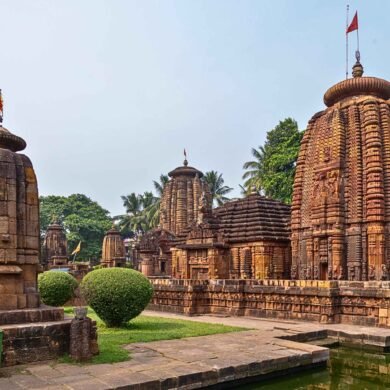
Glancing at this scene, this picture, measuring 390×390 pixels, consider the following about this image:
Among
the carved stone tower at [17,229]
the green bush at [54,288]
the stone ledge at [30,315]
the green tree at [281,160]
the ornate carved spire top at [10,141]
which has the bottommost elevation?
the green bush at [54,288]

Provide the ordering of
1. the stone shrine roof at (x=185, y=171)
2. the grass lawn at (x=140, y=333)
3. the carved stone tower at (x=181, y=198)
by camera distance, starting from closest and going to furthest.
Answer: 1. the grass lawn at (x=140, y=333)
2. the carved stone tower at (x=181, y=198)
3. the stone shrine roof at (x=185, y=171)

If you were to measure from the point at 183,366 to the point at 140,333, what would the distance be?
12.0 feet

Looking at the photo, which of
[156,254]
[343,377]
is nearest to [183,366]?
[343,377]

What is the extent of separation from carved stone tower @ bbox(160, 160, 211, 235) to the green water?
1175 inches

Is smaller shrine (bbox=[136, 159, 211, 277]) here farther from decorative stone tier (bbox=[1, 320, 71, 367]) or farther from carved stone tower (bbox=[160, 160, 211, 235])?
decorative stone tier (bbox=[1, 320, 71, 367])

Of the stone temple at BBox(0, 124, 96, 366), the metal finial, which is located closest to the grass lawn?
the stone temple at BBox(0, 124, 96, 366)

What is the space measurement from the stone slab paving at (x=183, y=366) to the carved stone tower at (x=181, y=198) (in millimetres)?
29302

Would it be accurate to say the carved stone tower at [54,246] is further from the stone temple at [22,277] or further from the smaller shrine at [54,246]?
the stone temple at [22,277]

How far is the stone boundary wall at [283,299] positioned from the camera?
14273 millimetres

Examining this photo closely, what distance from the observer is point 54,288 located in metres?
17.2

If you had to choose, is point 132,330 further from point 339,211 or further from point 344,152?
point 344,152

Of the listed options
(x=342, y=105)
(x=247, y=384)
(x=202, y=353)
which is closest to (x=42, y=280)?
(x=202, y=353)

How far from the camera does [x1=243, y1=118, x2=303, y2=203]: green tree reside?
35.8 meters

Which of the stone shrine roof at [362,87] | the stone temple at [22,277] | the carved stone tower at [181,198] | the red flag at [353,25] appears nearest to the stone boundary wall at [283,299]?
the stone temple at [22,277]
